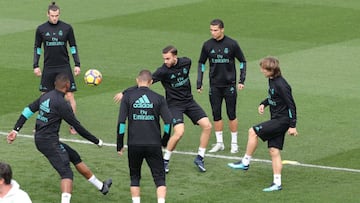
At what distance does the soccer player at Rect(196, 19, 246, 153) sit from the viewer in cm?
2098

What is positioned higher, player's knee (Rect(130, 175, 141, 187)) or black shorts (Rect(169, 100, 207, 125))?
black shorts (Rect(169, 100, 207, 125))

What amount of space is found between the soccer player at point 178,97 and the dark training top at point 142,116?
2591 millimetres

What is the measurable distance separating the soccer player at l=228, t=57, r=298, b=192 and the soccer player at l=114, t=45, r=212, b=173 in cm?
128

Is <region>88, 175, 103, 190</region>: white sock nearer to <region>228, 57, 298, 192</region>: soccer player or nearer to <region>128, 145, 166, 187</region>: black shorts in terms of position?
<region>128, 145, 166, 187</region>: black shorts

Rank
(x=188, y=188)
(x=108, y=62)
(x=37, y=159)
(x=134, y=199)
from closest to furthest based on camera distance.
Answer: (x=134, y=199), (x=188, y=188), (x=37, y=159), (x=108, y=62)

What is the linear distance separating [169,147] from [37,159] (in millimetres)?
2597

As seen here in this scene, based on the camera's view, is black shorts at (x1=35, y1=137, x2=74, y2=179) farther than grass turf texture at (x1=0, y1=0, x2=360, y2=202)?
No

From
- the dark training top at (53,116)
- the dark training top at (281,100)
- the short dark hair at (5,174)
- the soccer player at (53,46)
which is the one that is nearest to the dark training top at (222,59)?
the dark training top at (281,100)

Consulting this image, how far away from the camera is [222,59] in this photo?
829 inches

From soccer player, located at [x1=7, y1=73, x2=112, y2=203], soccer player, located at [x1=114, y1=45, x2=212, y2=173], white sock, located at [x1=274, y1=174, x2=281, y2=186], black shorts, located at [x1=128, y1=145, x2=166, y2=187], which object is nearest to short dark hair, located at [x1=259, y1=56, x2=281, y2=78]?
white sock, located at [x1=274, y1=174, x2=281, y2=186]

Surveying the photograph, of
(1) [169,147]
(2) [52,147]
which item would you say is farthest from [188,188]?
(2) [52,147]

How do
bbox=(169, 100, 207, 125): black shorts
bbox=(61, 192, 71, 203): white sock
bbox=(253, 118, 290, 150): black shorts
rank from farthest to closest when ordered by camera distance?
bbox=(169, 100, 207, 125): black shorts < bbox=(253, 118, 290, 150): black shorts < bbox=(61, 192, 71, 203): white sock

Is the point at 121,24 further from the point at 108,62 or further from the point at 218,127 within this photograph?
the point at 218,127

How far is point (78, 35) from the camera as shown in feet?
109
